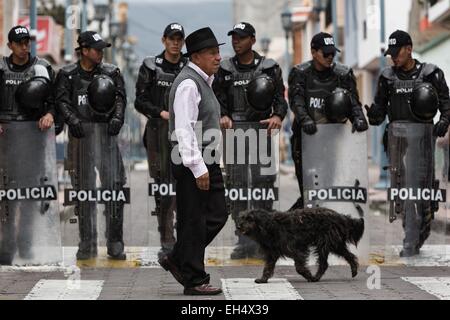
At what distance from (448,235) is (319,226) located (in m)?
3.03

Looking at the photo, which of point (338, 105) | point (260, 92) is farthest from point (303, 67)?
point (338, 105)

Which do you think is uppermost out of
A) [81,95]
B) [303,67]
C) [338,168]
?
[303,67]

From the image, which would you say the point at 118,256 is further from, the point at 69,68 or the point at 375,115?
the point at 375,115

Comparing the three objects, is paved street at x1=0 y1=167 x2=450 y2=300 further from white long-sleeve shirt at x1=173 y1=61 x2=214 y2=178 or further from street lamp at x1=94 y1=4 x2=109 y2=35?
street lamp at x1=94 y1=4 x2=109 y2=35

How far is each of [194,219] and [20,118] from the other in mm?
3177

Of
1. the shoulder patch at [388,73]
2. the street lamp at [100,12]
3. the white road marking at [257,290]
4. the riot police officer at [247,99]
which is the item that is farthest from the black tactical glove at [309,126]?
the street lamp at [100,12]

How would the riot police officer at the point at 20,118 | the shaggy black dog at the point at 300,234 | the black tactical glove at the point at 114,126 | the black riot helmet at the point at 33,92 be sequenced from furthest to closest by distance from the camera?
the black tactical glove at the point at 114,126, the riot police officer at the point at 20,118, the black riot helmet at the point at 33,92, the shaggy black dog at the point at 300,234

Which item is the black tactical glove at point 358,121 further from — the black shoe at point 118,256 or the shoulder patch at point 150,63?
the black shoe at point 118,256

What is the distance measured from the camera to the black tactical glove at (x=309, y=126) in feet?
42.9

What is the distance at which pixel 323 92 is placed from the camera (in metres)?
13.2

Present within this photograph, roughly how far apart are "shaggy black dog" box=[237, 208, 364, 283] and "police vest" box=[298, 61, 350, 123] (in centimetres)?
184

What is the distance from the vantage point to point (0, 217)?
12977 millimetres

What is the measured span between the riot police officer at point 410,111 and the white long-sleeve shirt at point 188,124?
11.8ft
